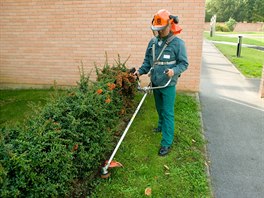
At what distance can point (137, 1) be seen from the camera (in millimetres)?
6211

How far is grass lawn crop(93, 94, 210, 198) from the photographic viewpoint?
3391 mm

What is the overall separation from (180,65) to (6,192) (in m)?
2.62

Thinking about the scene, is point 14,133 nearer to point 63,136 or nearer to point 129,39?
point 63,136

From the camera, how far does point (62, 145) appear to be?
2.76 meters

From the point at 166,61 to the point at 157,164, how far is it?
152 cm

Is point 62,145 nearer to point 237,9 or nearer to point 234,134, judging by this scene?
point 234,134

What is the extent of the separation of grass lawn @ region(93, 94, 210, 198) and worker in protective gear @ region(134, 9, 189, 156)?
0.24 meters

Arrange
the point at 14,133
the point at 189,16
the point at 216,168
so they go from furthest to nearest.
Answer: the point at 189,16, the point at 216,168, the point at 14,133

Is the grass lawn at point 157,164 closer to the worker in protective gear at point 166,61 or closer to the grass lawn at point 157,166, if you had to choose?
the grass lawn at point 157,166

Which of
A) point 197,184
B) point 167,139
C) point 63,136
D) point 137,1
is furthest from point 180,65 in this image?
point 137,1

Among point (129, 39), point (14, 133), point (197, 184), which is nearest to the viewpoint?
point (14, 133)

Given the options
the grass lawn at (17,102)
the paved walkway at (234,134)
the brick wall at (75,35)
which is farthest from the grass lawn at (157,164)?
the brick wall at (75,35)

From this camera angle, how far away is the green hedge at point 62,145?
236cm

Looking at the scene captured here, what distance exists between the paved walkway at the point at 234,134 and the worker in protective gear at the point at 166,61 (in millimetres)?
932
